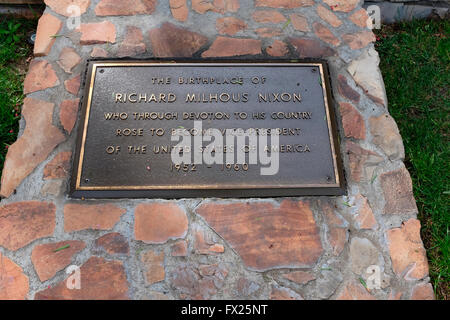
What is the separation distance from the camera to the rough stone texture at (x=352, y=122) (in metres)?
2.55

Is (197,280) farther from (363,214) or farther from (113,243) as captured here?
(363,214)

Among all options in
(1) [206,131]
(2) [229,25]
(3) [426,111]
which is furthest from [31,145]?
(3) [426,111]

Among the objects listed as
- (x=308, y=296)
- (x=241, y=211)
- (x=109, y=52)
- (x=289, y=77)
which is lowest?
(x=308, y=296)

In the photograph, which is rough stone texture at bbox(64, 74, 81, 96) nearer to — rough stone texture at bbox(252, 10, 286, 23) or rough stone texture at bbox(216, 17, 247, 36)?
rough stone texture at bbox(216, 17, 247, 36)

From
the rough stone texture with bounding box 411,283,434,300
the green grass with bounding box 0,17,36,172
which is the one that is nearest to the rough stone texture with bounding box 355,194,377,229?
the rough stone texture with bounding box 411,283,434,300

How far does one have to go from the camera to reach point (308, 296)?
6.73 ft

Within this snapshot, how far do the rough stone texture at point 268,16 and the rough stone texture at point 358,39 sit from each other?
57 cm

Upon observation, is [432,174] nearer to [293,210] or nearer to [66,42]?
[293,210]

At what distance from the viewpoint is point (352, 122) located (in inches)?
102

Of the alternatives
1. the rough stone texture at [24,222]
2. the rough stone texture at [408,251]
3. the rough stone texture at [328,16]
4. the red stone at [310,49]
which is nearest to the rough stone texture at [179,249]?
the rough stone texture at [24,222]

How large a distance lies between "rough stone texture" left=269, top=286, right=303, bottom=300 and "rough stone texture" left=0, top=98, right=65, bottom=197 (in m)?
1.74

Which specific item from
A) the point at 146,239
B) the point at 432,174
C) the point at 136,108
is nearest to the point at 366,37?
the point at 432,174

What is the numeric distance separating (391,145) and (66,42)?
2.63 meters

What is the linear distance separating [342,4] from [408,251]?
7.27 ft
